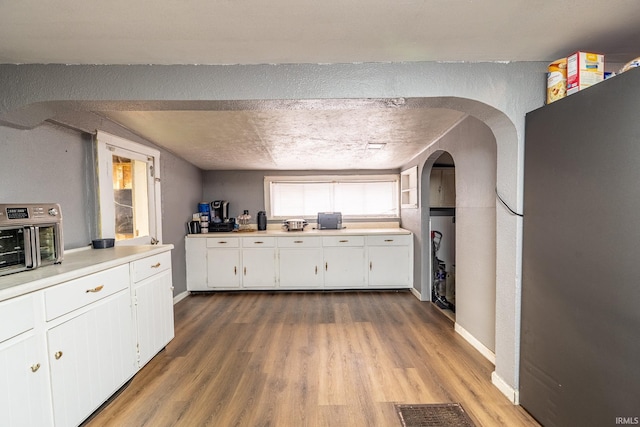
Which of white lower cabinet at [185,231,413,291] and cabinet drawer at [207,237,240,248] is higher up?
cabinet drawer at [207,237,240,248]

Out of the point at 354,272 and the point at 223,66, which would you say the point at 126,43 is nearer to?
the point at 223,66

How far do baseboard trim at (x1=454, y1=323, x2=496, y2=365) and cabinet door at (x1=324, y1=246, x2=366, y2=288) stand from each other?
1.48m

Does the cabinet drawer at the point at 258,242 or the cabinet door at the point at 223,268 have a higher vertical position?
the cabinet drawer at the point at 258,242

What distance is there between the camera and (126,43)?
140 centimetres

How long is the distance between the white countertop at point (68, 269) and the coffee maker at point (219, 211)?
2134mm

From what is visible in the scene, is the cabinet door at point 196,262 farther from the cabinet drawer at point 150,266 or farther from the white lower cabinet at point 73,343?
the white lower cabinet at point 73,343

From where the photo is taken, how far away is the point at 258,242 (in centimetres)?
388

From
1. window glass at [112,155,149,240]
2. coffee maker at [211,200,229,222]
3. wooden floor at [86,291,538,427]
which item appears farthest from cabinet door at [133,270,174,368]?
coffee maker at [211,200,229,222]

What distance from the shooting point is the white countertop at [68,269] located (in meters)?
1.19

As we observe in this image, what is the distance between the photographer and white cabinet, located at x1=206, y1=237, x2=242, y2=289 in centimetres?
386

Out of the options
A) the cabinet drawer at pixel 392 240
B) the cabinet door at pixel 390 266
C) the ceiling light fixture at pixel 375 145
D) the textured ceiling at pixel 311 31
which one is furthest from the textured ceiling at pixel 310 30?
the cabinet door at pixel 390 266

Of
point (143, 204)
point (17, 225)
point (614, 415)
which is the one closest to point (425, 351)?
point (614, 415)

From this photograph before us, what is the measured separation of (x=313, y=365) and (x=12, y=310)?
1738 mm

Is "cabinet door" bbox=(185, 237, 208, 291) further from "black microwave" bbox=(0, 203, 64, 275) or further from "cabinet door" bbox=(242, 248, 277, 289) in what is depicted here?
"black microwave" bbox=(0, 203, 64, 275)
